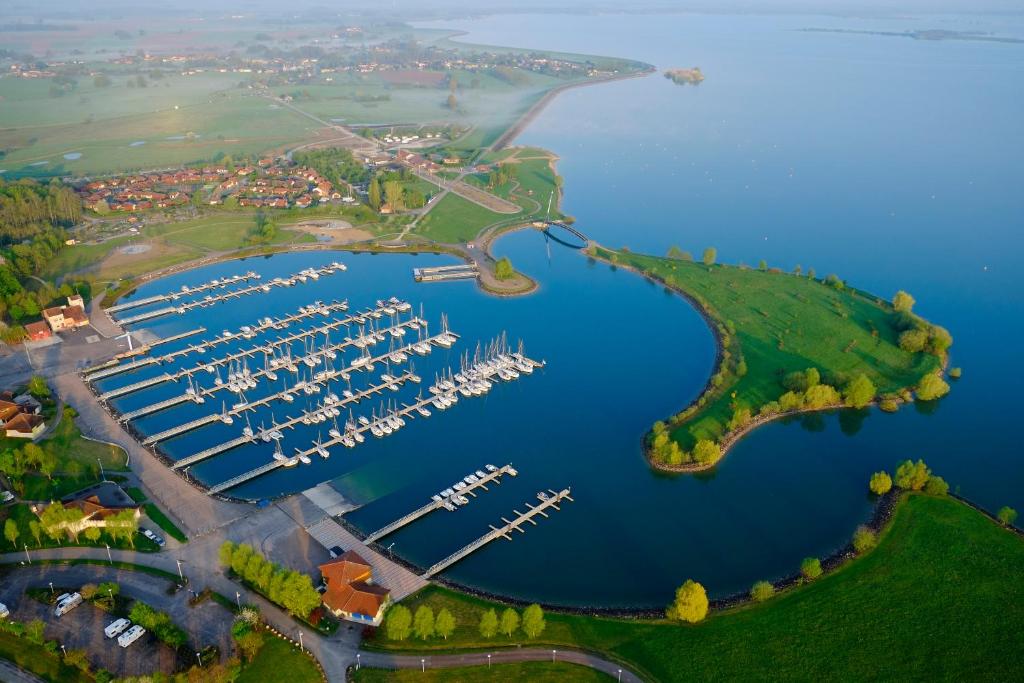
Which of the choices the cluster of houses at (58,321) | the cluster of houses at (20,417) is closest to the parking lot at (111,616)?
the cluster of houses at (20,417)

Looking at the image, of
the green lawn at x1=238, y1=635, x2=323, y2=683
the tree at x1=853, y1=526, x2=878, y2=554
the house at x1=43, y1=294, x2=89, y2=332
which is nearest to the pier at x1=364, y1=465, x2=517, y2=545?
the green lawn at x1=238, y1=635, x2=323, y2=683

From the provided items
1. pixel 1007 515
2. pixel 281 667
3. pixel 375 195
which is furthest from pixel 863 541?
pixel 375 195

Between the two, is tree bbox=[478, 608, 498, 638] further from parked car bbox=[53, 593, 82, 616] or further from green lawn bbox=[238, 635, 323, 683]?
parked car bbox=[53, 593, 82, 616]

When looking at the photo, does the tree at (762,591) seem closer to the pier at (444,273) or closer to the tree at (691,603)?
the tree at (691,603)

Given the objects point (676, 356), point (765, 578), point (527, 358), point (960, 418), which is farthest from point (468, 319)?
point (960, 418)

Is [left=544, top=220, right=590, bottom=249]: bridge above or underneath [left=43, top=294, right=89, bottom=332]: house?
above

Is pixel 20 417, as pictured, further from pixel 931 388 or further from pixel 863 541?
pixel 931 388

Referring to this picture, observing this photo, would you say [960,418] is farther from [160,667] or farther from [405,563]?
[160,667]
